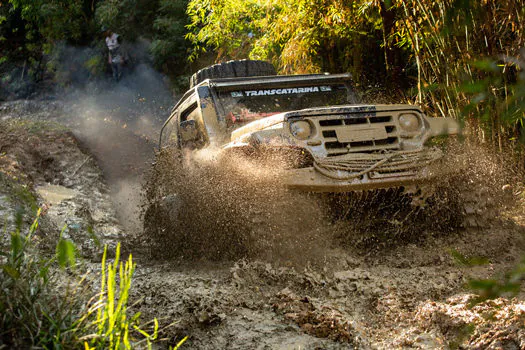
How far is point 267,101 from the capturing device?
18.3 feet

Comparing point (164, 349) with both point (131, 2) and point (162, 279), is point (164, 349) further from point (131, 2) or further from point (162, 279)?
point (131, 2)

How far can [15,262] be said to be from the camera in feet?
7.77

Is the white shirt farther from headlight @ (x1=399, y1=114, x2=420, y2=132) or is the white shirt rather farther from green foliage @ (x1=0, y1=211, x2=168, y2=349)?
green foliage @ (x1=0, y1=211, x2=168, y2=349)

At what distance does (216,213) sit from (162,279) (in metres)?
0.67

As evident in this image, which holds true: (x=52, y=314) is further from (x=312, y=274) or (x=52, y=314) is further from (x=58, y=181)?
(x=58, y=181)

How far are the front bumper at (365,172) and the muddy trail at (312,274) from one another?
0.75 ft

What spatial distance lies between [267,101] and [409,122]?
1.45 meters

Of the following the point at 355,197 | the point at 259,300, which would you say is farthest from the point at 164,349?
the point at 355,197

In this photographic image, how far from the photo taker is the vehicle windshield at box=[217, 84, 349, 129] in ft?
17.7

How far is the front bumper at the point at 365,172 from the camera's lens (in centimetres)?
419

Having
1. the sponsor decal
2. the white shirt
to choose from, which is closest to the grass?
the sponsor decal

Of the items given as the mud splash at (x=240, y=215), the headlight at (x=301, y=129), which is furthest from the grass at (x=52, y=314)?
the headlight at (x=301, y=129)

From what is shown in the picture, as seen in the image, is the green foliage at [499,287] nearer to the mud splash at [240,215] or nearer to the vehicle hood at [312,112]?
the mud splash at [240,215]

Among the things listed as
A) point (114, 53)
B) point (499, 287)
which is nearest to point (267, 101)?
point (499, 287)
